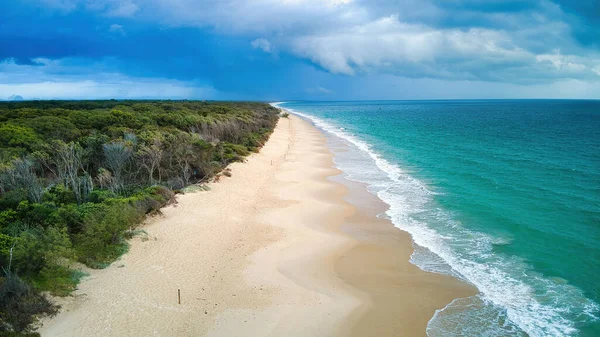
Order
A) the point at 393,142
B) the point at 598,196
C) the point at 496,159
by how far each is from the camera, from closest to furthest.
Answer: the point at 598,196 → the point at 496,159 → the point at 393,142

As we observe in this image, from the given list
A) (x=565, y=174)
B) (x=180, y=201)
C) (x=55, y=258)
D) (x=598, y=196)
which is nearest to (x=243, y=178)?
(x=180, y=201)

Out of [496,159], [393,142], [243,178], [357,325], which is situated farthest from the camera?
[393,142]

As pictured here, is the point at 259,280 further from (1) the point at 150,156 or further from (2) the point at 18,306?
(1) the point at 150,156

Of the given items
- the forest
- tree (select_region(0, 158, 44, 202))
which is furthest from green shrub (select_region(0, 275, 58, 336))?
tree (select_region(0, 158, 44, 202))

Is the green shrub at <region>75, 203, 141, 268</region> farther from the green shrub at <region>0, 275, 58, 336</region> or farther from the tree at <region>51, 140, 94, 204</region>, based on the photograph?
the tree at <region>51, 140, 94, 204</region>

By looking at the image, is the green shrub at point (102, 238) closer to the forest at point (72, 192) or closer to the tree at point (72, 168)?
the forest at point (72, 192)

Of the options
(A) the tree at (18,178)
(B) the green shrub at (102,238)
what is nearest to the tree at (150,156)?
(A) the tree at (18,178)

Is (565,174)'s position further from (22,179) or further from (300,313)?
(22,179)
